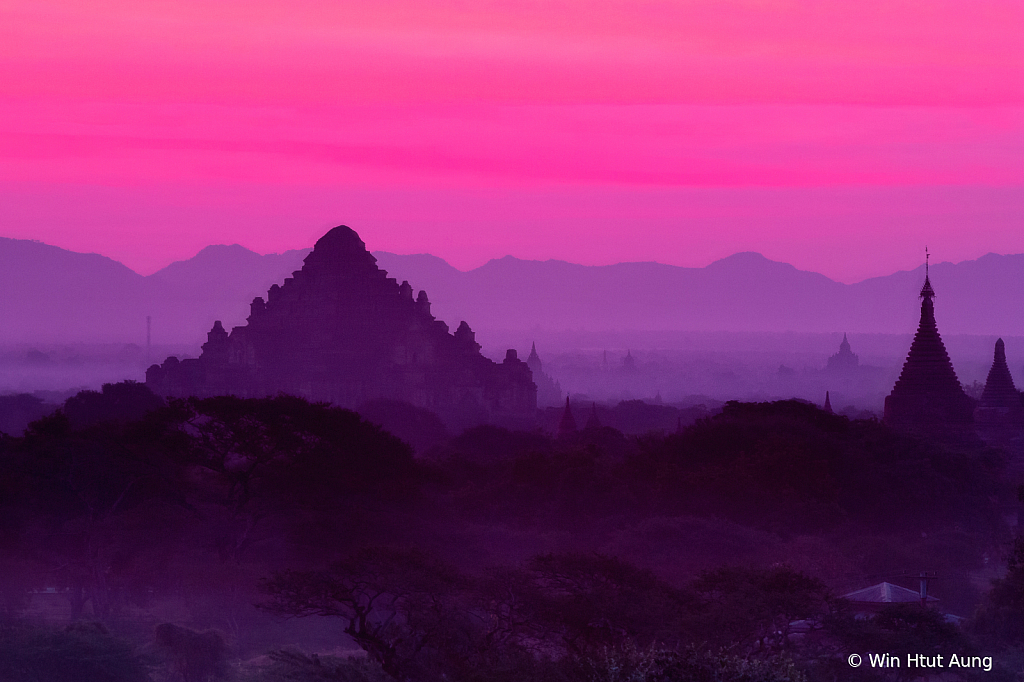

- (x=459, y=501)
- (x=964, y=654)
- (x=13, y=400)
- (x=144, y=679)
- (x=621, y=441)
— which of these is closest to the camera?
(x=964, y=654)

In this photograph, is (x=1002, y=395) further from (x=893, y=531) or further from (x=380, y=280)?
(x=380, y=280)

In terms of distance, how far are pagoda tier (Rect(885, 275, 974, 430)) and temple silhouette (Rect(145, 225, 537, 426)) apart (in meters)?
71.5

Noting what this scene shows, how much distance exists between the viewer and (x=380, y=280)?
7318 inches

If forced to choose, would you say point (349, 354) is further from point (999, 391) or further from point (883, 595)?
point (883, 595)

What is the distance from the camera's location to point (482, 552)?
182 feet

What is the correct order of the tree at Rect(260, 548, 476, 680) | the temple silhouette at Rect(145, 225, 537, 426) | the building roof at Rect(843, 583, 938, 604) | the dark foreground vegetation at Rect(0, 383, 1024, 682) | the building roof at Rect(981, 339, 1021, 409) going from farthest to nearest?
the temple silhouette at Rect(145, 225, 537, 426)
the building roof at Rect(981, 339, 1021, 409)
the building roof at Rect(843, 583, 938, 604)
the tree at Rect(260, 548, 476, 680)
the dark foreground vegetation at Rect(0, 383, 1024, 682)

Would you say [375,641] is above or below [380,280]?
below

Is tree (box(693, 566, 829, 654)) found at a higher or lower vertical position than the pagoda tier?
lower

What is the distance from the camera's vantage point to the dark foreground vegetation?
38.3m

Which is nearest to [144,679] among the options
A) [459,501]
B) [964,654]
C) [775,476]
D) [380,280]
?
[964,654]

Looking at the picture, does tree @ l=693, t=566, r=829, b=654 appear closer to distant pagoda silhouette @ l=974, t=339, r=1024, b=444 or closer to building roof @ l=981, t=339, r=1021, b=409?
distant pagoda silhouette @ l=974, t=339, r=1024, b=444

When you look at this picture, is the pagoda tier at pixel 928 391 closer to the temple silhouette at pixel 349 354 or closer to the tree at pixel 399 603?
the tree at pixel 399 603

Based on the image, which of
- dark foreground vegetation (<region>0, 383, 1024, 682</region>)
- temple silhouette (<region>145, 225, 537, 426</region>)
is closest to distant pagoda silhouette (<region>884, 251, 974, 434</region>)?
dark foreground vegetation (<region>0, 383, 1024, 682</region>)

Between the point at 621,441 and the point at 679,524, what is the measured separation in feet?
152
